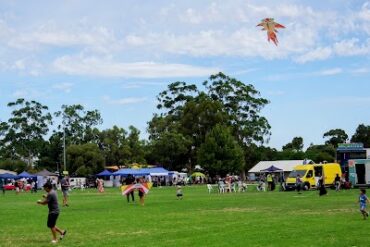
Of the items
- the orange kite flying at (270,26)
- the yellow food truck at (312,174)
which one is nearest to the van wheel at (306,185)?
the yellow food truck at (312,174)

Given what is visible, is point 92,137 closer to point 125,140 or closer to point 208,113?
point 125,140

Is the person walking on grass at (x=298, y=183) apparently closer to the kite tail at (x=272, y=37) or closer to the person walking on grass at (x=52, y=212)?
the kite tail at (x=272, y=37)

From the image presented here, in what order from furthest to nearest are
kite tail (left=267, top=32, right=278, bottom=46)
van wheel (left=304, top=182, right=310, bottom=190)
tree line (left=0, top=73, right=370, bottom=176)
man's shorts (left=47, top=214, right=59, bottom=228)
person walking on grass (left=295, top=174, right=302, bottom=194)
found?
tree line (left=0, top=73, right=370, bottom=176), van wheel (left=304, top=182, right=310, bottom=190), person walking on grass (left=295, top=174, right=302, bottom=194), kite tail (left=267, top=32, right=278, bottom=46), man's shorts (left=47, top=214, right=59, bottom=228)

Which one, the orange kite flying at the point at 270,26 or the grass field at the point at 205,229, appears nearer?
the grass field at the point at 205,229

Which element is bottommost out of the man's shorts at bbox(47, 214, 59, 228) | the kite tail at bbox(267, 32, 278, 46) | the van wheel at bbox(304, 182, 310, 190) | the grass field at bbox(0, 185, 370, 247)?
the grass field at bbox(0, 185, 370, 247)

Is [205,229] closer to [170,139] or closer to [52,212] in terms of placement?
[52,212]

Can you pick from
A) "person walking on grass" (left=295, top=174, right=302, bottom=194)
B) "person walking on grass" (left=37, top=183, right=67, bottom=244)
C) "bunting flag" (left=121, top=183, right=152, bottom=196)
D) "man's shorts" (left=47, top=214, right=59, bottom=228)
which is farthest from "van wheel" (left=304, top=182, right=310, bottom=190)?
"man's shorts" (left=47, top=214, right=59, bottom=228)

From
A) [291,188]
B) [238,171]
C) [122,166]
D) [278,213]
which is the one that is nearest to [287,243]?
[278,213]

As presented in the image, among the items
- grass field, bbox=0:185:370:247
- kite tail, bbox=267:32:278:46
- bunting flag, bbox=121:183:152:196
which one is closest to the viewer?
grass field, bbox=0:185:370:247

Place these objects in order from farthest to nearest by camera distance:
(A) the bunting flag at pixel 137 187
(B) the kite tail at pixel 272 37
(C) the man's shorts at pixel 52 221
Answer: (A) the bunting flag at pixel 137 187
(B) the kite tail at pixel 272 37
(C) the man's shorts at pixel 52 221

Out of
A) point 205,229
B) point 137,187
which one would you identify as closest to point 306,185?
point 137,187

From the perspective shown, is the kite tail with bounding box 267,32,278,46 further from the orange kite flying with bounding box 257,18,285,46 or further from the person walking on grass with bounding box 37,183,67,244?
the person walking on grass with bounding box 37,183,67,244

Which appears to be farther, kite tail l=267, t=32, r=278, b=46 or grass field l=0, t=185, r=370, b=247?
kite tail l=267, t=32, r=278, b=46

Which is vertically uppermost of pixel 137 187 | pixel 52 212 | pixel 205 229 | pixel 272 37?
pixel 272 37
